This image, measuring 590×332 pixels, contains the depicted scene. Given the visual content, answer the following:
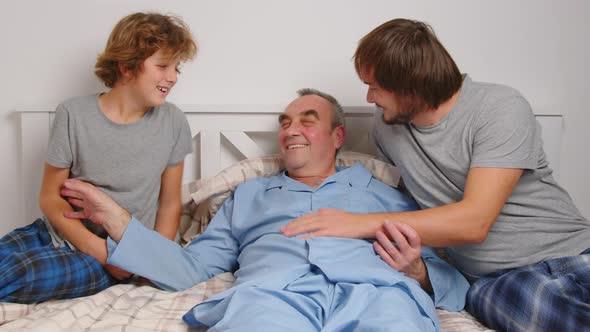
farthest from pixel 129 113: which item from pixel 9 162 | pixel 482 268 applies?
pixel 482 268

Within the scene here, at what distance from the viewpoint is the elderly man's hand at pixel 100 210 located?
4.28 ft

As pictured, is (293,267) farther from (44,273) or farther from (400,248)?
(44,273)

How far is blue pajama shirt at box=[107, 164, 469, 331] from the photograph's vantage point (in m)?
1.01

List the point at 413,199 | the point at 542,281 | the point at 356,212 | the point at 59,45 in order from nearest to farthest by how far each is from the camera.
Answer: the point at 542,281 < the point at 356,212 < the point at 413,199 < the point at 59,45

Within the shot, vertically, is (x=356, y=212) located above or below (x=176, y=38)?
below

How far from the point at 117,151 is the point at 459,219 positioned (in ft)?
3.20

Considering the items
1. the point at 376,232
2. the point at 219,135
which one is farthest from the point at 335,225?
the point at 219,135

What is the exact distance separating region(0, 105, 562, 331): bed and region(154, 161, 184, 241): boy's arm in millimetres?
63

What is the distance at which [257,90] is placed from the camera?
1.80 metres

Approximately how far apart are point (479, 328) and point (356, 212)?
433 millimetres

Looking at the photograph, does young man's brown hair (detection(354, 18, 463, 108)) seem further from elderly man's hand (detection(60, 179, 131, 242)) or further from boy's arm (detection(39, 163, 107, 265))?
boy's arm (detection(39, 163, 107, 265))

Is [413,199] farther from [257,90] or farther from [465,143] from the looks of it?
[257,90]

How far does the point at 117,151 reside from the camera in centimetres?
143

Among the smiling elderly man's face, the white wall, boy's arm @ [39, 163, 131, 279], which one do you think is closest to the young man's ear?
the smiling elderly man's face
